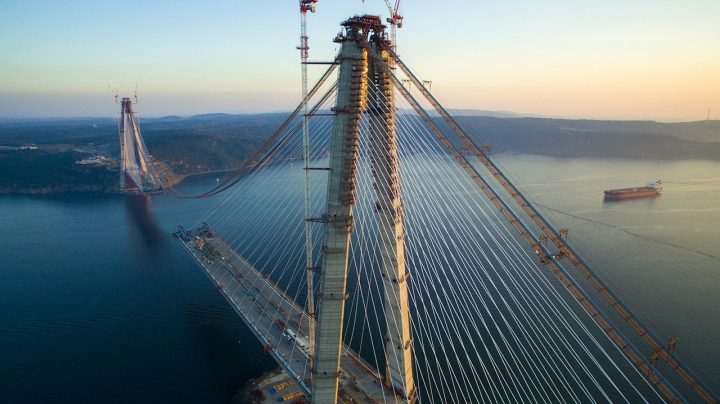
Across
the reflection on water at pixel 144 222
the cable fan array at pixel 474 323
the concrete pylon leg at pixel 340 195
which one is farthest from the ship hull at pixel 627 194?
the reflection on water at pixel 144 222

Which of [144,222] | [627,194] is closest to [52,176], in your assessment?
[144,222]

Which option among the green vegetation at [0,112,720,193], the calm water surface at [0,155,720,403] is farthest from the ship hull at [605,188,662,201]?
the green vegetation at [0,112,720,193]

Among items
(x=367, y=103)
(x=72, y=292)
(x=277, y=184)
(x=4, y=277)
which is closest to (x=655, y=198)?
(x=277, y=184)

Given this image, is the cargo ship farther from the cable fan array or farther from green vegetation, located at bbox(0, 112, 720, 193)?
the cable fan array

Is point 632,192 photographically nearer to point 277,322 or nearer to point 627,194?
point 627,194

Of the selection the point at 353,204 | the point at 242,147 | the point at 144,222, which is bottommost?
the point at 144,222

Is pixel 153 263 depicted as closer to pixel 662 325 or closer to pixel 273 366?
pixel 273 366
